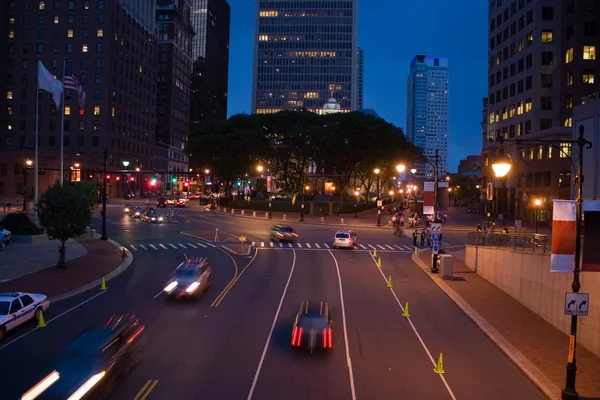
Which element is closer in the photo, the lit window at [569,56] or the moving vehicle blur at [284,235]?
the moving vehicle blur at [284,235]

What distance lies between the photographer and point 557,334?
18.7 m

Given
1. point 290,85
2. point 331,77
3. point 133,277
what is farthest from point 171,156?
point 133,277

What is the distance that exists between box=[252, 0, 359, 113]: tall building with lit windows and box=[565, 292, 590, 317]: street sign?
6854 inches

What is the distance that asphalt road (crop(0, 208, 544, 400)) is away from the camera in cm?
1291

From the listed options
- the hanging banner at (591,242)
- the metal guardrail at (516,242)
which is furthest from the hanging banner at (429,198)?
the hanging banner at (591,242)

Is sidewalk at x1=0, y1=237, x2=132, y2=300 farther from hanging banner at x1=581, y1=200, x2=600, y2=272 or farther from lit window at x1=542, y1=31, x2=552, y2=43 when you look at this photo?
lit window at x1=542, y1=31, x2=552, y2=43

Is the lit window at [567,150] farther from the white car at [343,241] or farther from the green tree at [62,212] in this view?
the green tree at [62,212]

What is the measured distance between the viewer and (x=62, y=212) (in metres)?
29.5

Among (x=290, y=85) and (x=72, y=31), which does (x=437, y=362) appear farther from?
(x=290, y=85)

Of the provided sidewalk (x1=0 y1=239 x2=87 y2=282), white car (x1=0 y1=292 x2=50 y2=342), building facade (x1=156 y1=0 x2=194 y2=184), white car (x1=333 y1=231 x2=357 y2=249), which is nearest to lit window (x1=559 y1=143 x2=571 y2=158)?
white car (x1=333 y1=231 x2=357 y2=249)

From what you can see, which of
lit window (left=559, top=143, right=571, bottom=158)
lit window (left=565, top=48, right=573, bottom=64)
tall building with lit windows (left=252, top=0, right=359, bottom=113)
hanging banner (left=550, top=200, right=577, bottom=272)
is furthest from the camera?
tall building with lit windows (left=252, top=0, right=359, bottom=113)

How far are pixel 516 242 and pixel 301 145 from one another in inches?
2339

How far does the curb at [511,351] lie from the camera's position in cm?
1341

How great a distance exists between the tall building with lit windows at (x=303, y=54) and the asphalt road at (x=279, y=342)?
158846 mm
